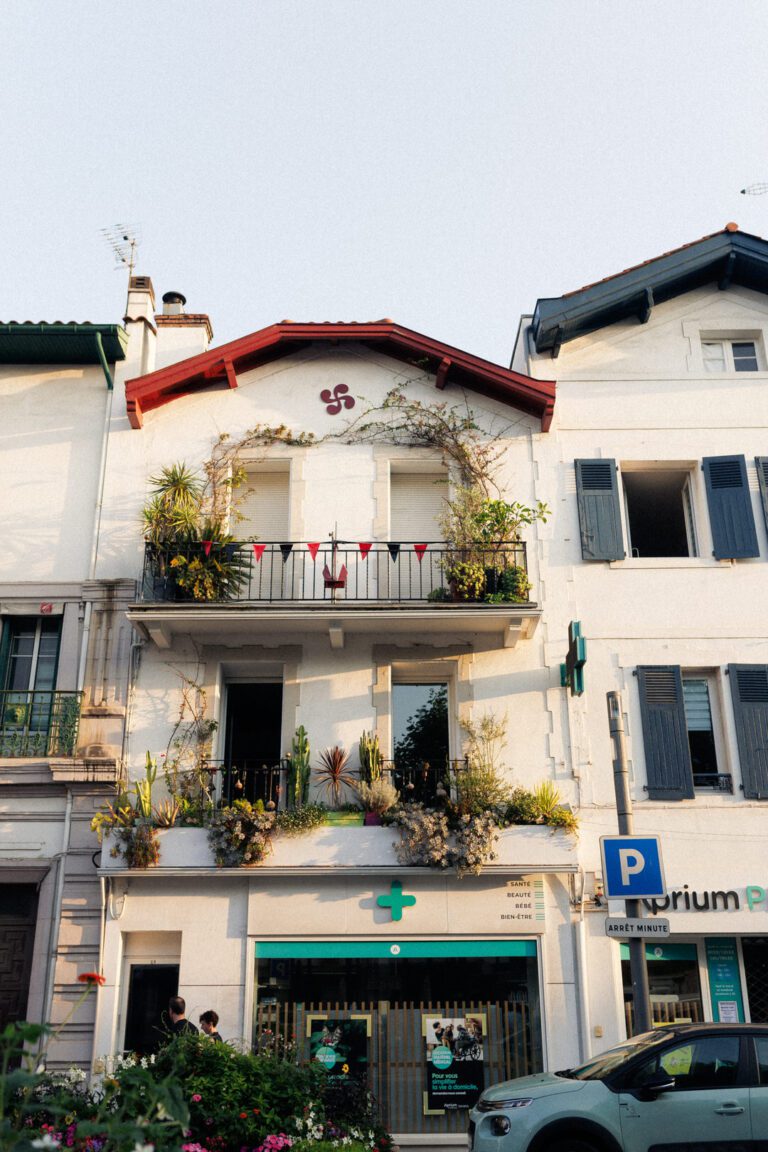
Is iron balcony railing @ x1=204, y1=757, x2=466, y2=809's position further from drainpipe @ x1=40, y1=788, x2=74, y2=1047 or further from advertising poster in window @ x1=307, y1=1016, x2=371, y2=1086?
advertising poster in window @ x1=307, y1=1016, x2=371, y2=1086

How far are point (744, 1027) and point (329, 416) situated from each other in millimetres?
10189

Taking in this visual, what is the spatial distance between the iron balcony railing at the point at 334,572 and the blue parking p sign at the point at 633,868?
4.75m

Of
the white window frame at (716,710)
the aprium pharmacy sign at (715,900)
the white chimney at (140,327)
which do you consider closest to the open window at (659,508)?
the white window frame at (716,710)

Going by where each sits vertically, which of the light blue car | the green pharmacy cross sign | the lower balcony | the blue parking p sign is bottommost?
the light blue car

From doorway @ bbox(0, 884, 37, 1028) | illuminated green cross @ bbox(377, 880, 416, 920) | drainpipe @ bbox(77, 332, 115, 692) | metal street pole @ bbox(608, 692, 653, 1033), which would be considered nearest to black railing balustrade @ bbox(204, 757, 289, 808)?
illuminated green cross @ bbox(377, 880, 416, 920)

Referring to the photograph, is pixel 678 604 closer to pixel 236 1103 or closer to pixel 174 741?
pixel 174 741

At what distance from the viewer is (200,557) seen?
14789 mm

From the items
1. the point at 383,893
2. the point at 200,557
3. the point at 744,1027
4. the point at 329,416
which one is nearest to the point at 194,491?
the point at 200,557

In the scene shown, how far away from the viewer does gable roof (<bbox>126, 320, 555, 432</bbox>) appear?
52.5 ft

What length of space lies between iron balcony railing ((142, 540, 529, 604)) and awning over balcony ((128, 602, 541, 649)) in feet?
0.82

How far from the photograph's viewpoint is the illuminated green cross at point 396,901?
13734 mm

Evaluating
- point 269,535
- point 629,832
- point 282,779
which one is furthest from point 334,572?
point 629,832

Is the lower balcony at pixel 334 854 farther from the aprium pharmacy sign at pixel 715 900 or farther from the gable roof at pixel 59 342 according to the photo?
the gable roof at pixel 59 342

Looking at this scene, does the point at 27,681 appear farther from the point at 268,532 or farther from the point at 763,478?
the point at 763,478
